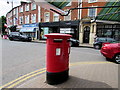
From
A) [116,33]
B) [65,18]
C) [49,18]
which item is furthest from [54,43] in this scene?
[49,18]

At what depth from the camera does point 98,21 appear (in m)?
17.1

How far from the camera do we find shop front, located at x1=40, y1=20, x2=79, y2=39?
781 inches

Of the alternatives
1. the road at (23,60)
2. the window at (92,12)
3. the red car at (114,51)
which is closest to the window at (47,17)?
the window at (92,12)

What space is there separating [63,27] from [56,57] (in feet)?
60.3

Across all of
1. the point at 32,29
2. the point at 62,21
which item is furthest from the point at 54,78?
the point at 32,29

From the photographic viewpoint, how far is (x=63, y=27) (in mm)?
→ 21172

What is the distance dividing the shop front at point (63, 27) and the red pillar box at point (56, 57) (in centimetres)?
1657

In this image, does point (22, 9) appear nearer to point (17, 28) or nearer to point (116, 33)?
point (17, 28)

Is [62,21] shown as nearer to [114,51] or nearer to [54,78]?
[114,51]

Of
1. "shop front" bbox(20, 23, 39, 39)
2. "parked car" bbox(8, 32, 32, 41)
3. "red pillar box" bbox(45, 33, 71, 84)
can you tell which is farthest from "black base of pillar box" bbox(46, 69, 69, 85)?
"shop front" bbox(20, 23, 39, 39)

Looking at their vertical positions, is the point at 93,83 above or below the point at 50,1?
below

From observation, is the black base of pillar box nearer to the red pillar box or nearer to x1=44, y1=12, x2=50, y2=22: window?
the red pillar box

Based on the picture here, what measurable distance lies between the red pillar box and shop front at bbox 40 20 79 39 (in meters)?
16.6

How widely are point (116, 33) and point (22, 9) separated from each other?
2394 centimetres
